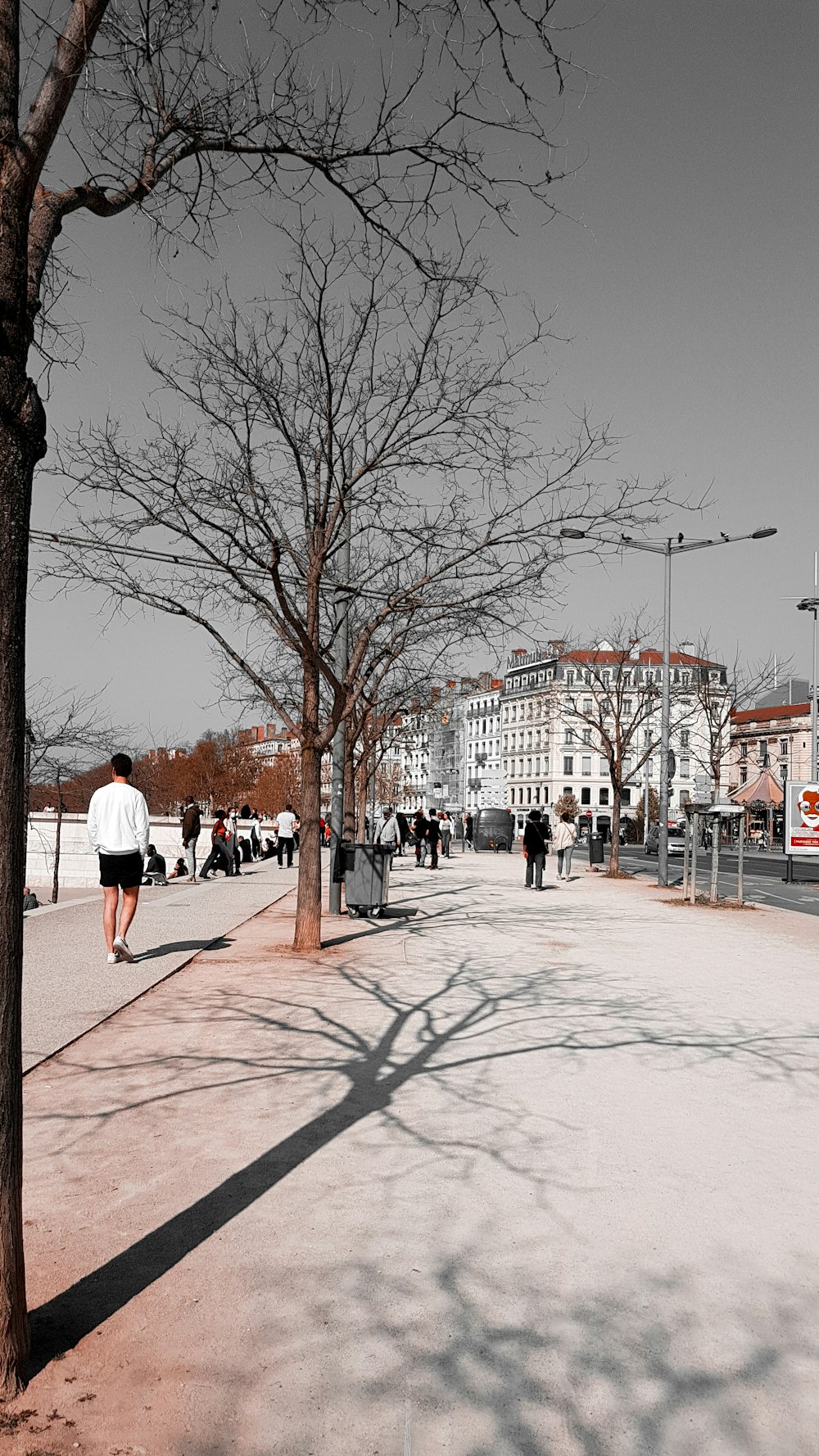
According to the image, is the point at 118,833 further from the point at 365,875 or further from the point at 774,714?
the point at 774,714

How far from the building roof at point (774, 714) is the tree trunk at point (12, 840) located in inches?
4108

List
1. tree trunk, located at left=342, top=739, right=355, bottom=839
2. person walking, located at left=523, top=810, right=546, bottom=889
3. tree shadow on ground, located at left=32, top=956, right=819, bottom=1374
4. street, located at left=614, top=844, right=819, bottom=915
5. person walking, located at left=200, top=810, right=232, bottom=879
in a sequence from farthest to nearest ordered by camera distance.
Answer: person walking, located at left=200, top=810, right=232, bottom=879 → street, located at left=614, top=844, right=819, bottom=915 → person walking, located at left=523, top=810, right=546, bottom=889 → tree trunk, located at left=342, top=739, right=355, bottom=839 → tree shadow on ground, located at left=32, top=956, right=819, bottom=1374

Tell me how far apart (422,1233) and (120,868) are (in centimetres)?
715

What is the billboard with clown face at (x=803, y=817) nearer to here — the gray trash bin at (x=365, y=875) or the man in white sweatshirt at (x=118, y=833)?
the gray trash bin at (x=365, y=875)

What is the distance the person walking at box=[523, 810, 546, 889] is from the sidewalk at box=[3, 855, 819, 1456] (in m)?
16.4

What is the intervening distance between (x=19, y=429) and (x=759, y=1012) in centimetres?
838

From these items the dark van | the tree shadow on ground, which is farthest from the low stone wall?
the tree shadow on ground

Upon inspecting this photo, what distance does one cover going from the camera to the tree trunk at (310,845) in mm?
13445

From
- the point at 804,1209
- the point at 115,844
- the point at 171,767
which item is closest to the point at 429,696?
the point at 115,844

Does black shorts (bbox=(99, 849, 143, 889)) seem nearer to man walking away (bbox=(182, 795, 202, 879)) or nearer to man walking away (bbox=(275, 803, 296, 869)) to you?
man walking away (bbox=(182, 795, 202, 879))

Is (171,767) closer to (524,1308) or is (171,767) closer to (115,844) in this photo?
(115,844)

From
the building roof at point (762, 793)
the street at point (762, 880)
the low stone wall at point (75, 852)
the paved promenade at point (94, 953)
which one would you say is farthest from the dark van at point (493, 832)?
the paved promenade at point (94, 953)

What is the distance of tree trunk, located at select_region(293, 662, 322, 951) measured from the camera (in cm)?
1345

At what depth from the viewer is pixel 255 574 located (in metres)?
13.8
